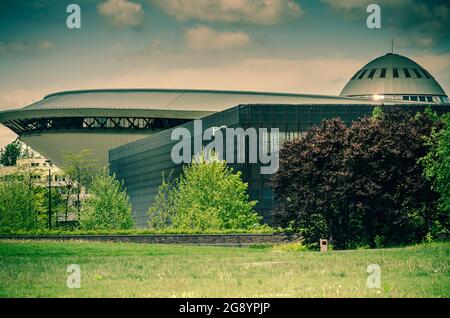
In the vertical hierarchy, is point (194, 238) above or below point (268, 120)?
below

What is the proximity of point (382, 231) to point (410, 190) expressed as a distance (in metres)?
3.70

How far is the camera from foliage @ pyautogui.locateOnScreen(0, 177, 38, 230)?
111938 mm

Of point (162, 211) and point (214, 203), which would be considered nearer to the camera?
point (214, 203)

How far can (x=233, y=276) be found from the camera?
37.7m

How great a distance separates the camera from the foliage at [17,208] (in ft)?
367

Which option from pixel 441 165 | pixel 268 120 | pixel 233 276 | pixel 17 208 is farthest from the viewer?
pixel 268 120

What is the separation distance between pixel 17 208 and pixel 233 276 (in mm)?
79730

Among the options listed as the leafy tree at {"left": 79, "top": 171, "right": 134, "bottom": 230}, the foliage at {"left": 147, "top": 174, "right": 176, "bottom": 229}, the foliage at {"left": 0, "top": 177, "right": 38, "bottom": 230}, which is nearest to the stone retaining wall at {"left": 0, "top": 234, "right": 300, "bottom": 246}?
the foliage at {"left": 147, "top": 174, "right": 176, "bottom": 229}

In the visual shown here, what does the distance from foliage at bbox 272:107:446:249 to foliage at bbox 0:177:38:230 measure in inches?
1812

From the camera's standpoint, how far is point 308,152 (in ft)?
234

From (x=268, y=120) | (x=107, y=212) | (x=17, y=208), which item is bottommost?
(x=107, y=212)

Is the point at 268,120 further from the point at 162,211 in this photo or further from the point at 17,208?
the point at 17,208

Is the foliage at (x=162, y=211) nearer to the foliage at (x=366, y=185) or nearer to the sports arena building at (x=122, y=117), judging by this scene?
the foliage at (x=366, y=185)

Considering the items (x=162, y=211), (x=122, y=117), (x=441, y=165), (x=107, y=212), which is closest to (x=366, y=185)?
(x=441, y=165)
